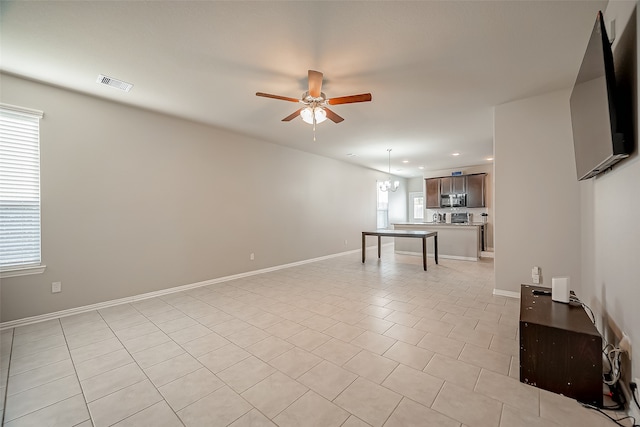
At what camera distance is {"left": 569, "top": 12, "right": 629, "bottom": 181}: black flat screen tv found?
1.47 m

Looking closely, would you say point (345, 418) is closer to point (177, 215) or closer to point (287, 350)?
point (287, 350)

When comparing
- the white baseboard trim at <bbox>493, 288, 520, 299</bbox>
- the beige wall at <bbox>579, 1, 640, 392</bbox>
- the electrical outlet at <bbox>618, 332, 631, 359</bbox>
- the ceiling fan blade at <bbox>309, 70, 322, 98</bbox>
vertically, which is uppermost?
the ceiling fan blade at <bbox>309, 70, 322, 98</bbox>

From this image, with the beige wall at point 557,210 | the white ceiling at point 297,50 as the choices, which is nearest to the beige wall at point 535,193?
the beige wall at point 557,210

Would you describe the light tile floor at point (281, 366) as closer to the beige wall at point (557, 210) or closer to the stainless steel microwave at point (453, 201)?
the beige wall at point (557, 210)

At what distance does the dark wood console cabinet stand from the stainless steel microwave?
23.2ft

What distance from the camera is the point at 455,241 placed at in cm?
639

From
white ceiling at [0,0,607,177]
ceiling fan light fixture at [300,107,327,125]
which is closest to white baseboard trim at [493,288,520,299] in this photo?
white ceiling at [0,0,607,177]

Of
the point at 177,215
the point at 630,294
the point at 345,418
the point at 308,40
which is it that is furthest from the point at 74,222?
the point at 630,294

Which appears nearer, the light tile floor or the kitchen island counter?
the light tile floor

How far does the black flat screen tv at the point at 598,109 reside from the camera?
1.47 meters

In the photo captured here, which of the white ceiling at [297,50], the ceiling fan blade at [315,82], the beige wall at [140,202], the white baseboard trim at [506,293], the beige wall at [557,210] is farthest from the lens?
the white baseboard trim at [506,293]

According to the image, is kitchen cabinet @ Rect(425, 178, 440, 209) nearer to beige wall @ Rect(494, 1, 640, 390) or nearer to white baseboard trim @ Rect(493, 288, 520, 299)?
beige wall @ Rect(494, 1, 640, 390)

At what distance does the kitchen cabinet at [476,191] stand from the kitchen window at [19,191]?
9.64 m

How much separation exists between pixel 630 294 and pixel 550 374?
685 mm
